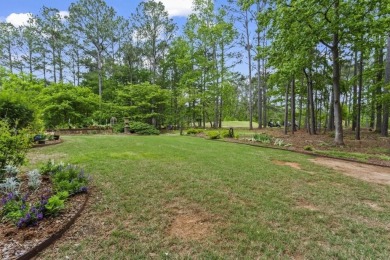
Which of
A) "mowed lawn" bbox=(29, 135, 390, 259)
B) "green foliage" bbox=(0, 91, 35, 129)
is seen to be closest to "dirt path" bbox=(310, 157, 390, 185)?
"mowed lawn" bbox=(29, 135, 390, 259)

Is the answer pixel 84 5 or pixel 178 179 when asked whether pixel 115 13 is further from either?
pixel 178 179

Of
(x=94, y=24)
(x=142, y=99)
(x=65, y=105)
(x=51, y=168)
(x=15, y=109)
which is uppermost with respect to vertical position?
(x=94, y=24)

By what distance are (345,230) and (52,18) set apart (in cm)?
2629

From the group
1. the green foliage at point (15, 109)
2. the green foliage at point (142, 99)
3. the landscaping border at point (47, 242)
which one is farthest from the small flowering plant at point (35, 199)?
the green foliage at point (142, 99)

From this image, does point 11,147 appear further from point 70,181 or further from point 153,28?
point 153,28

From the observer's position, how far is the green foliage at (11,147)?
3.33 m

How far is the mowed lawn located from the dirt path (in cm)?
44

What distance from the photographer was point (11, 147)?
11.3 ft

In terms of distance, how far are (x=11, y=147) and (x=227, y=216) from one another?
3.56 metres

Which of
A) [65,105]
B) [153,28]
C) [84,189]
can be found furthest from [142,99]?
[84,189]

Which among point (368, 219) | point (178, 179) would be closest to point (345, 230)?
point (368, 219)

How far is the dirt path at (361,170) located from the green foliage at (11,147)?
6489 millimetres

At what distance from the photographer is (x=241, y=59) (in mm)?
19250

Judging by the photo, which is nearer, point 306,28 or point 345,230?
point 345,230
